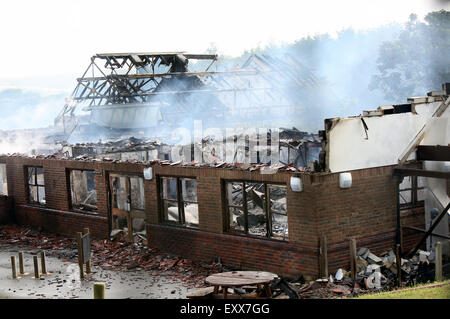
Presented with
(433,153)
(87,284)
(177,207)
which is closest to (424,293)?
(433,153)

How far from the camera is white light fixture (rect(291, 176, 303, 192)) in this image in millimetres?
12312

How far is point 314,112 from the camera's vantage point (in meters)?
40.8

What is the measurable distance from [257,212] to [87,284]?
4.59 meters

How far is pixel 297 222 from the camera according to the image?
12.6m

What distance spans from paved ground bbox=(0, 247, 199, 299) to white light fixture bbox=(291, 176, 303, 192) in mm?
3119

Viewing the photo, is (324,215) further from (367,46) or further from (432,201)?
(367,46)

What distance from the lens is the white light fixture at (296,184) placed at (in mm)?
12312

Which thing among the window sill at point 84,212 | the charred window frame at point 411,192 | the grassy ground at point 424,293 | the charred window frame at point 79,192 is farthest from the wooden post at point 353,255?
the charred window frame at point 79,192

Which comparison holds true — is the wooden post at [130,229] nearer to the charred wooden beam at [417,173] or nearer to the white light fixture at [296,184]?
the white light fixture at [296,184]

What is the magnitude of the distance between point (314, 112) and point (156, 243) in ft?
87.4

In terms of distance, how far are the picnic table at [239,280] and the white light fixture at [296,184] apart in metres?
2.23

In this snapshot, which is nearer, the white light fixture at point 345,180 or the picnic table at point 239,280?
the picnic table at point 239,280

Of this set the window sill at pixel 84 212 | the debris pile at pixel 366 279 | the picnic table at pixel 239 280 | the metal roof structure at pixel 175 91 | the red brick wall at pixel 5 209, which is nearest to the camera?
the picnic table at pixel 239 280
